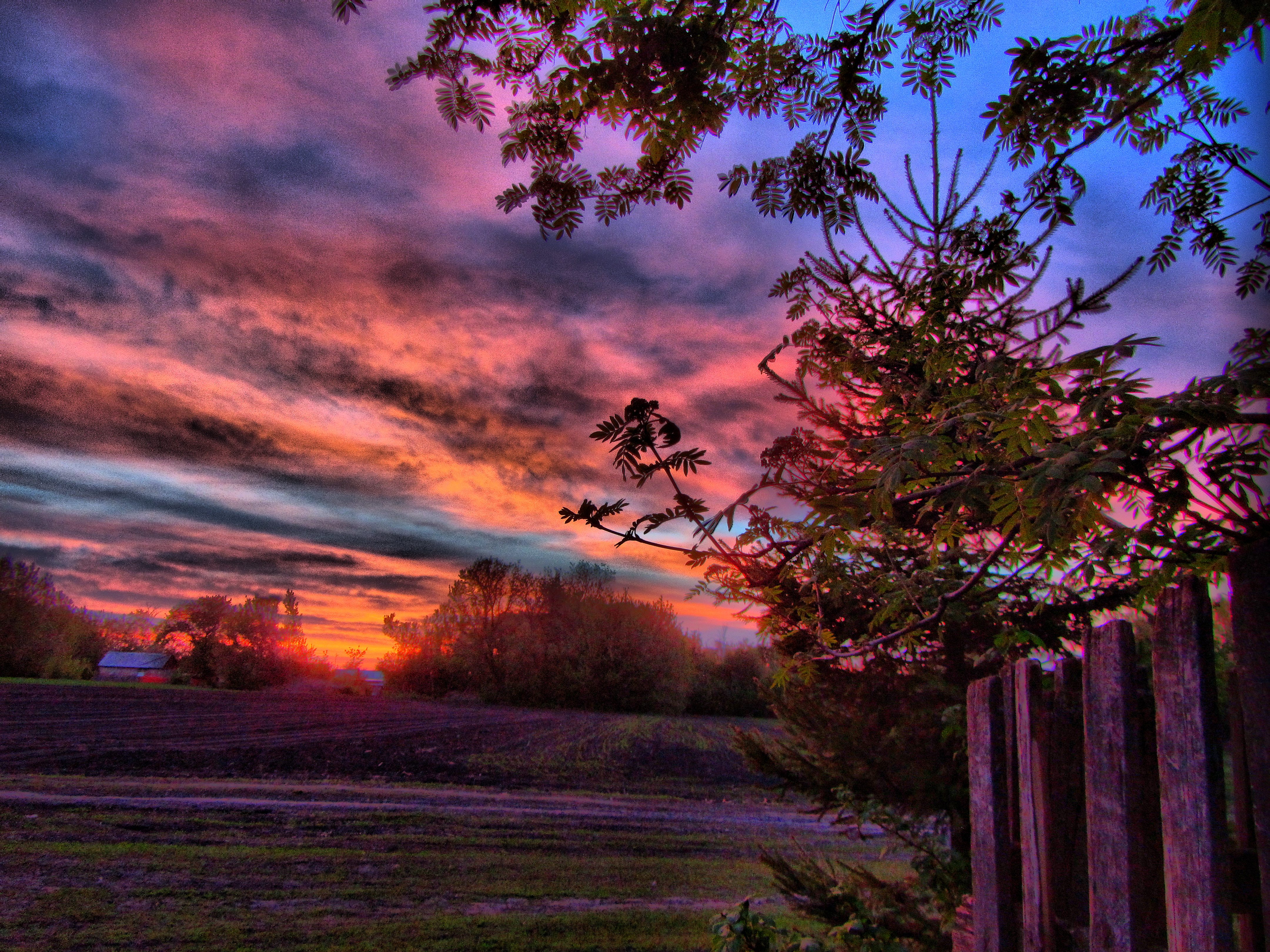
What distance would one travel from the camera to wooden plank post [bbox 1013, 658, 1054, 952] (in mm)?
2119

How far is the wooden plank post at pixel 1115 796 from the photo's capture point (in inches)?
64.4

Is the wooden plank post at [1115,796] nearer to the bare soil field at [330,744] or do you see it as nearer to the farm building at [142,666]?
the bare soil field at [330,744]

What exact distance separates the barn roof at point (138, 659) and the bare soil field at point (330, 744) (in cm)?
522

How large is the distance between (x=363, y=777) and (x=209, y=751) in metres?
4.04

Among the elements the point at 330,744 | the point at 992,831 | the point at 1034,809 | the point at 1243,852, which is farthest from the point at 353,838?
the point at 1243,852

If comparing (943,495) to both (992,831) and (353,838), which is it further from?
(353,838)

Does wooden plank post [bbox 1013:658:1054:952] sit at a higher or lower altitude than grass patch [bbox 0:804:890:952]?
higher

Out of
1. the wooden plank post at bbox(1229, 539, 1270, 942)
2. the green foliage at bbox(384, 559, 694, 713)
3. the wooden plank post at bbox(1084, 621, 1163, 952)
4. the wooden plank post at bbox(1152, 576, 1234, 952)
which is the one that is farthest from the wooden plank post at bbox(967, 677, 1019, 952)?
the green foliage at bbox(384, 559, 694, 713)

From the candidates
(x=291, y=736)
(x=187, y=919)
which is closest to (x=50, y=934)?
(x=187, y=919)

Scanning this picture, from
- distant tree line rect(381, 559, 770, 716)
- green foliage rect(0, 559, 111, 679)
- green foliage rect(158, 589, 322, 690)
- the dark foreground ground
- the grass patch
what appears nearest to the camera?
the grass patch

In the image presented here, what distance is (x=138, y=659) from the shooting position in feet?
95.1

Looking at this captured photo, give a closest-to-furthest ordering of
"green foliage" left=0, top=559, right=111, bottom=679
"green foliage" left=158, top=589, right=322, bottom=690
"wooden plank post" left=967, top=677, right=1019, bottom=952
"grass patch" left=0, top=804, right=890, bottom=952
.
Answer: "wooden plank post" left=967, top=677, right=1019, bottom=952, "grass patch" left=0, top=804, right=890, bottom=952, "green foliage" left=0, top=559, right=111, bottom=679, "green foliage" left=158, top=589, right=322, bottom=690

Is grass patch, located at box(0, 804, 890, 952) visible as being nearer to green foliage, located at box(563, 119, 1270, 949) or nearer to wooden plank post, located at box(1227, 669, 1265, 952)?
green foliage, located at box(563, 119, 1270, 949)

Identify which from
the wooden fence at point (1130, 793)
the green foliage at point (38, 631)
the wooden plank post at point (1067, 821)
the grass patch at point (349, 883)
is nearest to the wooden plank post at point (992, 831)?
the wooden fence at point (1130, 793)
